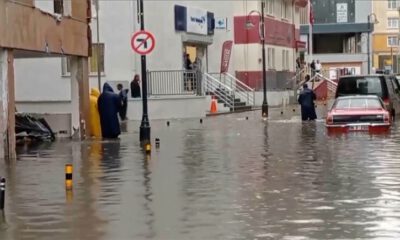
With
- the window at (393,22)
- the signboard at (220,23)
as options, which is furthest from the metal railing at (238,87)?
the window at (393,22)

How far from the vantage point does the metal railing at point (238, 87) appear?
1900 inches

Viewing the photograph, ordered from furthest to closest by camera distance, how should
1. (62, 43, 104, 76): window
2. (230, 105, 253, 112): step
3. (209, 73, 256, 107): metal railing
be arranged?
(209, 73, 256, 107): metal railing < (230, 105, 253, 112): step < (62, 43, 104, 76): window

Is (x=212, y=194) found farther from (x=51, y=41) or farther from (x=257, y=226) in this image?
(x=51, y=41)

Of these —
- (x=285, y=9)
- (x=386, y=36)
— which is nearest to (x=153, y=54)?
(x=285, y=9)

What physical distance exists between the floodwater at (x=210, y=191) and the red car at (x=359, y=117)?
1.98 meters

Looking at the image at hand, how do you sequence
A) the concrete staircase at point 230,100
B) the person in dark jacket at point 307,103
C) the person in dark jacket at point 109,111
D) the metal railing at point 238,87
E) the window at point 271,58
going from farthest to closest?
the window at point 271,58
the metal railing at point 238,87
the concrete staircase at point 230,100
the person in dark jacket at point 307,103
the person in dark jacket at point 109,111

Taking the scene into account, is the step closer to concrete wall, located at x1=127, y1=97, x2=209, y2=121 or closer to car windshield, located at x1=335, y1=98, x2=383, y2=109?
concrete wall, located at x1=127, y1=97, x2=209, y2=121

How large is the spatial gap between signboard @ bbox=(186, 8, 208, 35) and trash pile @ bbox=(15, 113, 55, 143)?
18.8m

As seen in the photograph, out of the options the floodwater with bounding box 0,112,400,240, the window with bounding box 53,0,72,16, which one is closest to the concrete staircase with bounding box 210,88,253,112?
the window with bounding box 53,0,72,16

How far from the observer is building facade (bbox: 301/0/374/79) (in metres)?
89.0

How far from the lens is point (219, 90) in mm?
45281

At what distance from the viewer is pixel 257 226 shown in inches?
380

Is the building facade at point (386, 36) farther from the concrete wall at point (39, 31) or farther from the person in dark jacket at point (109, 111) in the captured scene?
the concrete wall at point (39, 31)

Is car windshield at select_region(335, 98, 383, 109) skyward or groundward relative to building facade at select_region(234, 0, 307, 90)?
groundward
